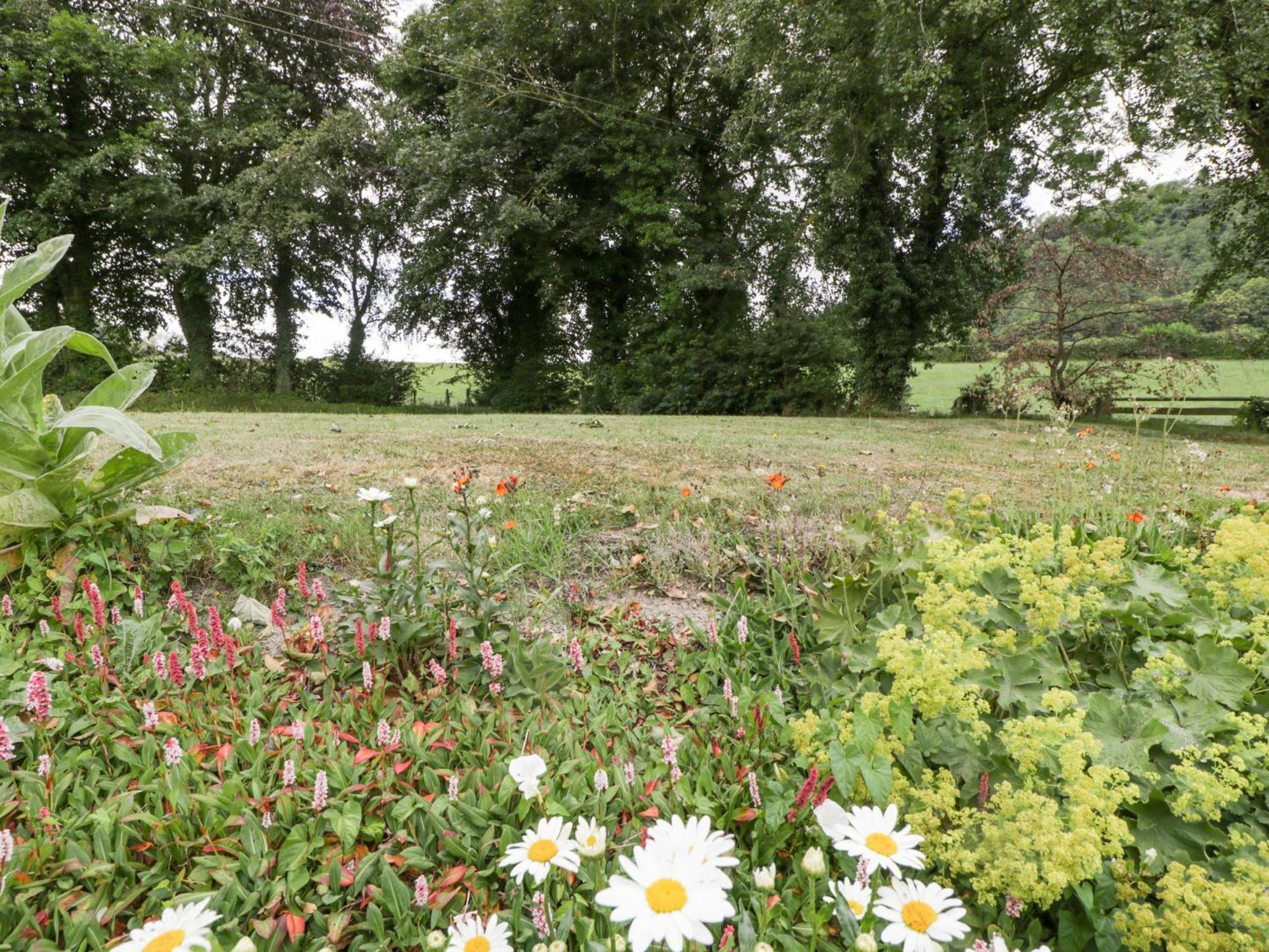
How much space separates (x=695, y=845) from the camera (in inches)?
35.0

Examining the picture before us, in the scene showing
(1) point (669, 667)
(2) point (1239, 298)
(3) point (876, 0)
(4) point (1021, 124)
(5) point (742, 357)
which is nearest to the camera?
(1) point (669, 667)

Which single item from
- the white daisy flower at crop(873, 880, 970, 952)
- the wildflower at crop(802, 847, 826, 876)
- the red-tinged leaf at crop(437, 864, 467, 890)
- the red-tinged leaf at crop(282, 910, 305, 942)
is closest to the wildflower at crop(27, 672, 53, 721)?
the red-tinged leaf at crop(282, 910, 305, 942)

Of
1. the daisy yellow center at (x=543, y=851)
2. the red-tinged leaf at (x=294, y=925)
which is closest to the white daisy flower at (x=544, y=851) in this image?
the daisy yellow center at (x=543, y=851)

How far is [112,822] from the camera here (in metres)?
1.44

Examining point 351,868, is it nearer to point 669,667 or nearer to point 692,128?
point 669,667

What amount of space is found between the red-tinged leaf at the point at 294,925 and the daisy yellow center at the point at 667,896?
85 centimetres

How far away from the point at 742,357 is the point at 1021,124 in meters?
6.69

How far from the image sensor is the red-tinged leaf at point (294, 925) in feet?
3.98

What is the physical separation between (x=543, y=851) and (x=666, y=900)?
279mm

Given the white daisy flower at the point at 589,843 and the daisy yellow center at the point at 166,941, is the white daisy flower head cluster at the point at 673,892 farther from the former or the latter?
the daisy yellow center at the point at 166,941

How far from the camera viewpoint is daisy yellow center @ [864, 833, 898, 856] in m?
0.98

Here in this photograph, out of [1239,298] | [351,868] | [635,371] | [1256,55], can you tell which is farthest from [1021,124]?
[351,868]

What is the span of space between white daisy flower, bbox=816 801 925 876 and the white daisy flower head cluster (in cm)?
25

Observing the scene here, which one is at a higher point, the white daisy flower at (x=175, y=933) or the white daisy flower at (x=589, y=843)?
the white daisy flower at (x=589, y=843)
